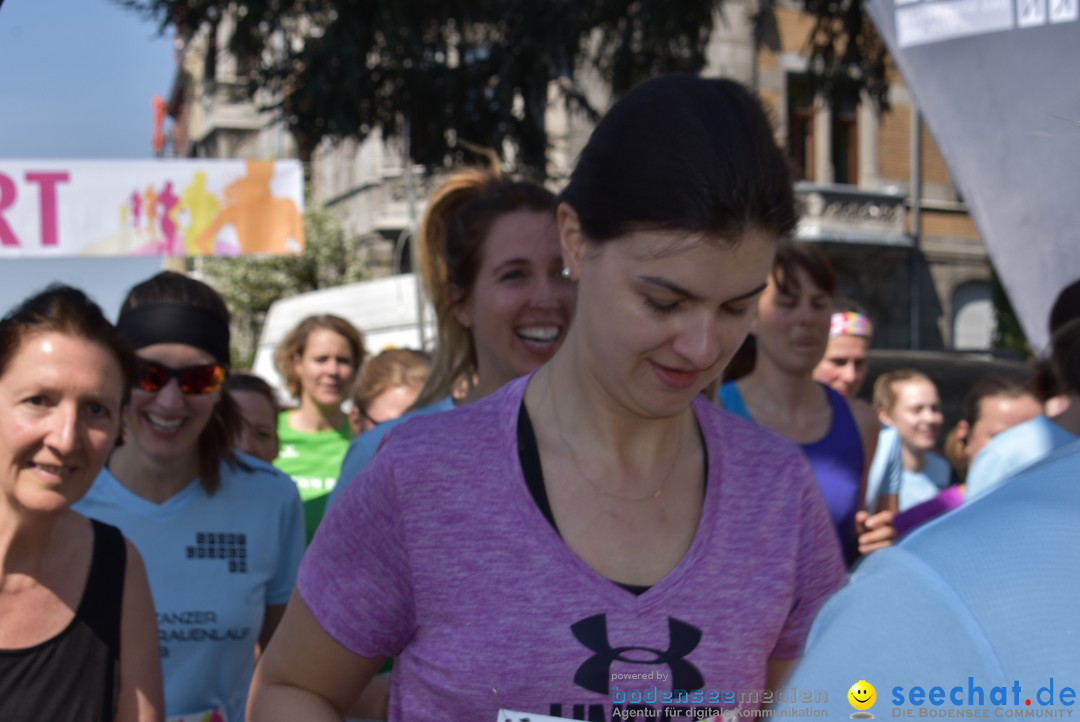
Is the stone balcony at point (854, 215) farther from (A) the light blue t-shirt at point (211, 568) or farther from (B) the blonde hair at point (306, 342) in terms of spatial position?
(A) the light blue t-shirt at point (211, 568)

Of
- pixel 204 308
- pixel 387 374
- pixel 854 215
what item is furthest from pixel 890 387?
pixel 854 215

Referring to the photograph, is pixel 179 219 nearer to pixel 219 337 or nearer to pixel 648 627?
pixel 219 337

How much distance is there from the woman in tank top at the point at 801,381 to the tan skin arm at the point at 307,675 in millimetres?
2293

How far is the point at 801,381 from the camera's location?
3920 mm

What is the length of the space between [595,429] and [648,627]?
11.5 inches

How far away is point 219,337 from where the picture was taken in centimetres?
326

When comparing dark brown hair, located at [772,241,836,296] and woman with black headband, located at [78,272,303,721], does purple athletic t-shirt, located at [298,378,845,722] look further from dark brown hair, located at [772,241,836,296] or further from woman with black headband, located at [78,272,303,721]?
dark brown hair, located at [772,241,836,296]

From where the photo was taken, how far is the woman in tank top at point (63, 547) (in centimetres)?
219

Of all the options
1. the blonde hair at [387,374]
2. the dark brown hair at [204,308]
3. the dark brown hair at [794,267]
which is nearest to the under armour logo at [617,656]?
the dark brown hair at [204,308]

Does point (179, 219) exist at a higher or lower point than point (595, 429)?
higher

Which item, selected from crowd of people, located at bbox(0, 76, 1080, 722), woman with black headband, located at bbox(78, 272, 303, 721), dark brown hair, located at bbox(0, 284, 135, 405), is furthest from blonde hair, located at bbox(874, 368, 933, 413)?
dark brown hair, located at bbox(0, 284, 135, 405)

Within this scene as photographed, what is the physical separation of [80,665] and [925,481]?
15.4 ft

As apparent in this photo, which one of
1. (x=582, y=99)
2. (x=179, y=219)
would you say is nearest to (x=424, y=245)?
(x=179, y=219)

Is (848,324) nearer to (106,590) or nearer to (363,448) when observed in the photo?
(363,448)
